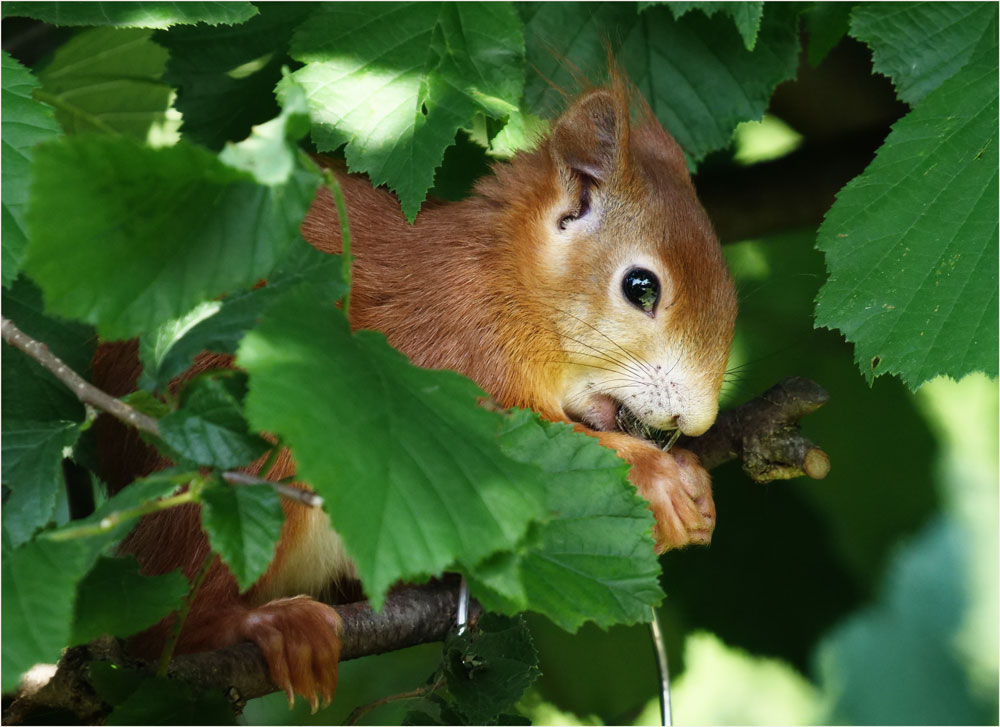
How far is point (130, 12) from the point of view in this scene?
119 centimetres

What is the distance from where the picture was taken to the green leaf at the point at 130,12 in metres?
1.18

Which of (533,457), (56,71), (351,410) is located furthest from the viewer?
(56,71)

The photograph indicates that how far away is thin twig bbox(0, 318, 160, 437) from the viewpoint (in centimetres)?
80

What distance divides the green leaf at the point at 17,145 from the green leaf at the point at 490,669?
586 millimetres

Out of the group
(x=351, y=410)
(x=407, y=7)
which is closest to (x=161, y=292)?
(x=351, y=410)

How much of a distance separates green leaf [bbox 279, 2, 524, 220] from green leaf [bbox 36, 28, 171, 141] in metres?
0.61

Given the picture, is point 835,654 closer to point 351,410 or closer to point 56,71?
point 351,410

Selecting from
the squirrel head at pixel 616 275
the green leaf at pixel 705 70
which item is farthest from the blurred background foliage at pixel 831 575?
the squirrel head at pixel 616 275

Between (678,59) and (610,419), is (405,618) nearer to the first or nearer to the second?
(610,419)

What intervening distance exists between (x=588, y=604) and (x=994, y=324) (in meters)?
0.66

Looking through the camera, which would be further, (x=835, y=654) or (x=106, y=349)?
(x=835, y=654)

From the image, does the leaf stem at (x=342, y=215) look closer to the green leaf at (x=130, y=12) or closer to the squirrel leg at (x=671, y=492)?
the green leaf at (x=130, y=12)

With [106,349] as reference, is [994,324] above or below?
above

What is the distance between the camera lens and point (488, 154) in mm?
1681
